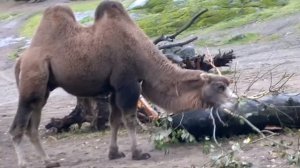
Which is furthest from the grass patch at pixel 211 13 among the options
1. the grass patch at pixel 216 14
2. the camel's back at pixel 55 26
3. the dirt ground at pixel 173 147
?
the camel's back at pixel 55 26

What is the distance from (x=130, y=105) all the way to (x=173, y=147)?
0.88 m

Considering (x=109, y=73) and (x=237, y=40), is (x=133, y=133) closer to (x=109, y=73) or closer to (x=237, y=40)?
(x=109, y=73)

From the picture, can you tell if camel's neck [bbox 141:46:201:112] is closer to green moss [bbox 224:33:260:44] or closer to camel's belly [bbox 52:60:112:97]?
camel's belly [bbox 52:60:112:97]

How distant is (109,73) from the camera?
10.7 meters

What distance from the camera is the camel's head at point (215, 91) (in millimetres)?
10391

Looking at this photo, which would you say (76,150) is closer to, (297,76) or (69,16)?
(69,16)

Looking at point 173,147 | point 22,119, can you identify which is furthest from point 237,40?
point 22,119

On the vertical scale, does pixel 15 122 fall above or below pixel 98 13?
below

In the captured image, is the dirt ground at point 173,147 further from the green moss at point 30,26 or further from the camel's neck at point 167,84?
the green moss at point 30,26

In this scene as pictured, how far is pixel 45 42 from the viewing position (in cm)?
1102

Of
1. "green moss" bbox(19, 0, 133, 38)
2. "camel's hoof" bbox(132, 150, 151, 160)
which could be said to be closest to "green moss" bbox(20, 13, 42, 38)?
"green moss" bbox(19, 0, 133, 38)

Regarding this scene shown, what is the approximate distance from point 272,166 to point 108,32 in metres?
2.77

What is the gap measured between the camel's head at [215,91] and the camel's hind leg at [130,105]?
0.81 metres

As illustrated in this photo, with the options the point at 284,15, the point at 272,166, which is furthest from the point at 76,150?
the point at 284,15
